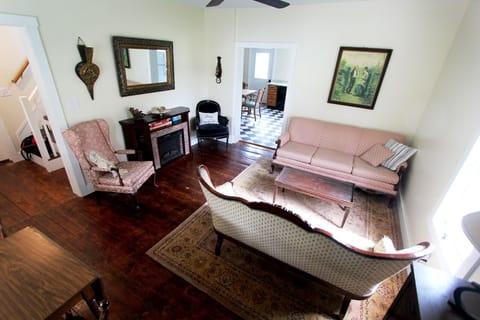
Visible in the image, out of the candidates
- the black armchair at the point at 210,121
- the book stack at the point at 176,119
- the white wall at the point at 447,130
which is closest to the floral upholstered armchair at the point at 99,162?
the book stack at the point at 176,119

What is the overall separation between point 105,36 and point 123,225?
8.20 ft

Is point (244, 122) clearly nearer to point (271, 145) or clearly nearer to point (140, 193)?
point (271, 145)

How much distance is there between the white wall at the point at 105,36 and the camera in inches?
95.7

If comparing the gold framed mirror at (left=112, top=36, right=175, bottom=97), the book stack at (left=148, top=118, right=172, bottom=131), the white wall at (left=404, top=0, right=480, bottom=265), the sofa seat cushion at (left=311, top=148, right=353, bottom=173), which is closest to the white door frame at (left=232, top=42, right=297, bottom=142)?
the sofa seat cushion at (left=311, top=148, right=353, bottom=173)

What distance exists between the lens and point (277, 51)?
316 inches

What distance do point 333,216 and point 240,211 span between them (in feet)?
5.88

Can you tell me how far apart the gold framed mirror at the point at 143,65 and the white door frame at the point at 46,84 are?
0.86 metres

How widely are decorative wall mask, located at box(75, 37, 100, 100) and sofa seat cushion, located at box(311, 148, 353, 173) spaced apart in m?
3.36

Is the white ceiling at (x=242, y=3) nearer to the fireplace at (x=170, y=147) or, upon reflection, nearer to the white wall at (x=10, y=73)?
the fireplace at (x=170, y=147)

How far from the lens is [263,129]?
6.13 m

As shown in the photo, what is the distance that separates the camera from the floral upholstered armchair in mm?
2633

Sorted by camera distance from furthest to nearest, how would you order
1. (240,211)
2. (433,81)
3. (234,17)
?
(234,17) → (433,81) → (240,211)

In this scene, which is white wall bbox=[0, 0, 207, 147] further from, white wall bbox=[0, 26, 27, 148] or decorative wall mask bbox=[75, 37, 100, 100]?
white wall bbox=[0, 26, 27, 148]

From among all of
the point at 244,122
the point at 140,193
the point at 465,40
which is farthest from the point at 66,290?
the point at 244,122
